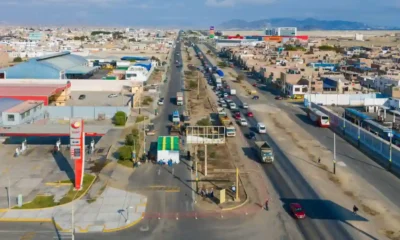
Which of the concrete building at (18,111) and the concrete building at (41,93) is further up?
the concrete building at (41,93)

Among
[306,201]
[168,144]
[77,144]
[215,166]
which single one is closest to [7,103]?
Answer: [168,144]

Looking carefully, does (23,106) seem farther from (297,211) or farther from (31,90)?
(297,211)

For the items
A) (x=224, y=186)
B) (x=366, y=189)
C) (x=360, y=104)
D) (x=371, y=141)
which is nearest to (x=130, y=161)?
(x=224, y=186)

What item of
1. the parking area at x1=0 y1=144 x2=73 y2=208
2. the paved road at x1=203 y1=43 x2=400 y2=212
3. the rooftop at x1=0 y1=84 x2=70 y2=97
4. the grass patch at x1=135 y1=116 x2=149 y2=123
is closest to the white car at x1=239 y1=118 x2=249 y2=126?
the paved road at x1=203 y1=43 x2=400 y2=212

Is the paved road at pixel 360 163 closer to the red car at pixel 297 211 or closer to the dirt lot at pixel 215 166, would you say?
the red car at pixel 297 211

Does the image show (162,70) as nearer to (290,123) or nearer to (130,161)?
(290,123)

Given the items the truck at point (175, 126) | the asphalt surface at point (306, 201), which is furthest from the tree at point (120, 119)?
the asphalt surface at point (306, 201)

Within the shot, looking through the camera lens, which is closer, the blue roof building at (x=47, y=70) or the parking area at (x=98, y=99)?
the parking area at (x=98, y=99)

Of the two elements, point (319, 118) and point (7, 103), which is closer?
point (7, 103)
